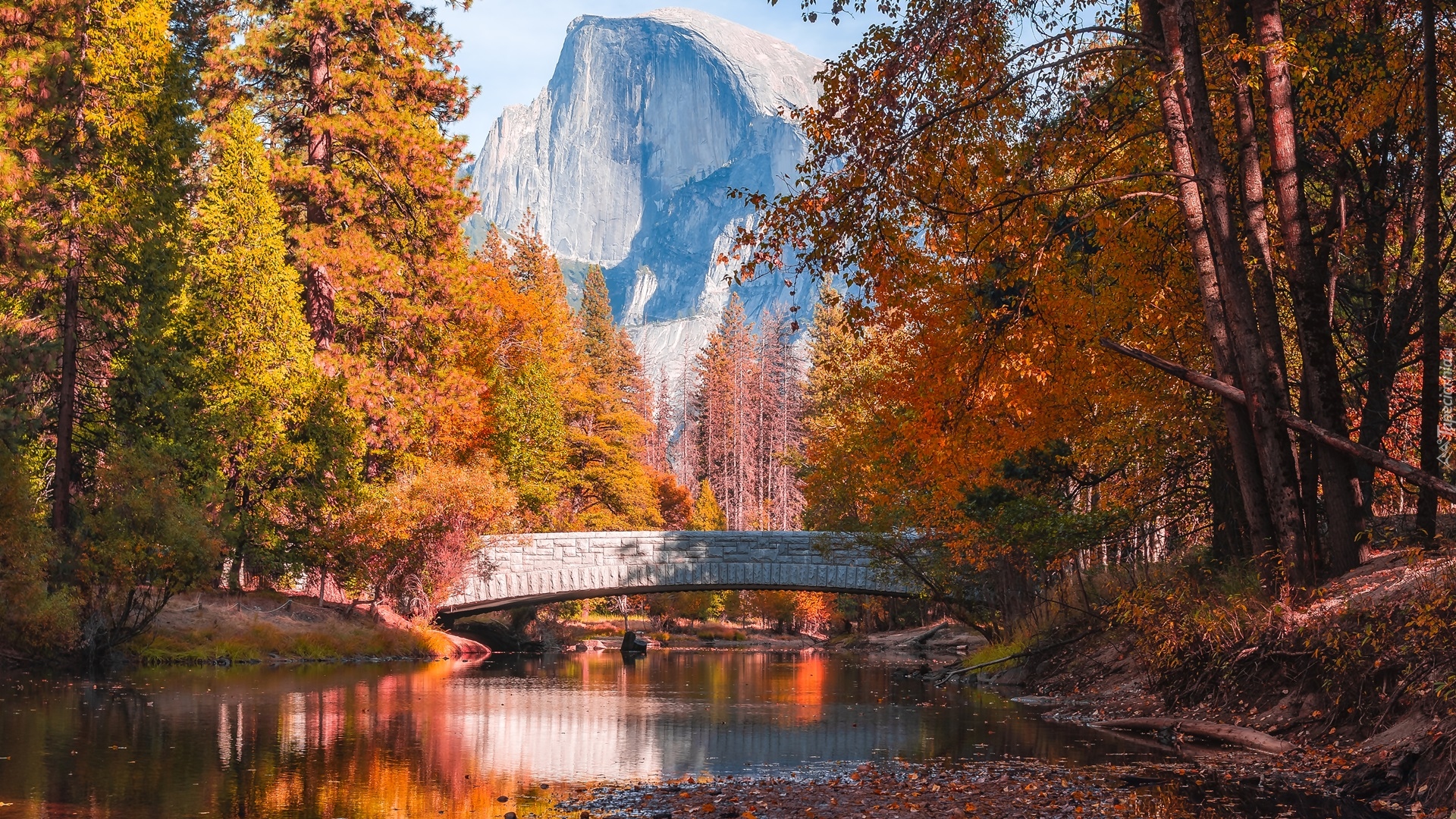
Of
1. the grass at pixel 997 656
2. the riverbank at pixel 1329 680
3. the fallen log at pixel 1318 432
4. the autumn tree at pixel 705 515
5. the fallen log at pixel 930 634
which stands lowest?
the fallen log at pixel 930 634

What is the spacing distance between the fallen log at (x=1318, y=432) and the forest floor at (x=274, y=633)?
730 inches

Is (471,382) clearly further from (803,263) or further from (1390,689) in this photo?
(1390,689)

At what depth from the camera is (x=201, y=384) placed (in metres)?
25.2

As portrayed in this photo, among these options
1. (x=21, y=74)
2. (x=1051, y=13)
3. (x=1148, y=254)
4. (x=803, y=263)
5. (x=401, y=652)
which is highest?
(x=21, y=74)

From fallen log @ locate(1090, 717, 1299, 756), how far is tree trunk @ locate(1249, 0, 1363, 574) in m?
1.94


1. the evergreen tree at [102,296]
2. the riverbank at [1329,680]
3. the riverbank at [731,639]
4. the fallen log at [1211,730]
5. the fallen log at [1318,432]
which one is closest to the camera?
the riverbank at [1329,680]

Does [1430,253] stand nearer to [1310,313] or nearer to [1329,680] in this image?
[1310,313]

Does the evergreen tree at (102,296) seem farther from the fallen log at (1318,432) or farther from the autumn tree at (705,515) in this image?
the autumn tree at (705,515)

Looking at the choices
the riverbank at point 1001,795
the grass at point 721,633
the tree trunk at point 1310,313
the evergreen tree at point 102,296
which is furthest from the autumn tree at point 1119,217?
the grass at point 721,633

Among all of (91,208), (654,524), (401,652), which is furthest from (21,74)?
(654,524)

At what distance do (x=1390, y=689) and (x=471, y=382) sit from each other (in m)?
27.3

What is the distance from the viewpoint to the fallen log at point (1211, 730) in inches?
375

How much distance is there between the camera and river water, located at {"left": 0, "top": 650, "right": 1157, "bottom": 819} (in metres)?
7.86

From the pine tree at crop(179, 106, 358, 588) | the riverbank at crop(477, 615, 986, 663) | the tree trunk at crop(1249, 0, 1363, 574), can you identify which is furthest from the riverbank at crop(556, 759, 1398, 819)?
the pine tree at crop(179, 106, 358, 588)
